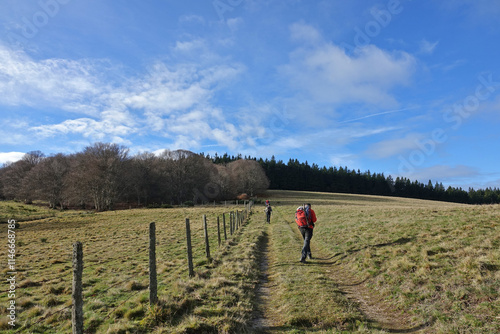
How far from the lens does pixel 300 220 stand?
A: 10703 millimetres

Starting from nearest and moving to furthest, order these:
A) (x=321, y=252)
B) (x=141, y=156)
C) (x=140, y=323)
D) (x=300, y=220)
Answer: (x=140, y=323) < (x=300, y=220) < (x=321, y=252) < (x=141, y=156)

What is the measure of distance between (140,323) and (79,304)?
1.37 metres

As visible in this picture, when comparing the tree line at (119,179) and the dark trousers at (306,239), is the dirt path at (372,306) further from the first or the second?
the tree line at (119,179)

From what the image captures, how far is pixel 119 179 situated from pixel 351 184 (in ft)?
327

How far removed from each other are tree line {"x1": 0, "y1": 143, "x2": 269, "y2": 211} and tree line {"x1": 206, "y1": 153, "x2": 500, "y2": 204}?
114 ft

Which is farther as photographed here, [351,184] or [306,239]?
[351,184]

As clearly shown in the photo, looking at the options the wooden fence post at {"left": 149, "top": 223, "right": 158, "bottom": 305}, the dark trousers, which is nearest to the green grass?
the dark trousers

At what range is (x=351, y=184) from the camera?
116062mm

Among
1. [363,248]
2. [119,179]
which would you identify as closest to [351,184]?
[119,179]

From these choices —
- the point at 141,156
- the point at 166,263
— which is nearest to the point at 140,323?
the point at 166,263

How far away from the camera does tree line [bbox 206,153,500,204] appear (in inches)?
4392

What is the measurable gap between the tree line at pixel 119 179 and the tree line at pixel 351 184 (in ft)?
114

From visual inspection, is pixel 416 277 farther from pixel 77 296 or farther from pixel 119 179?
pixel 119 179

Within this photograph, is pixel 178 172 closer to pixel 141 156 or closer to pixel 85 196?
pixel 141 156
